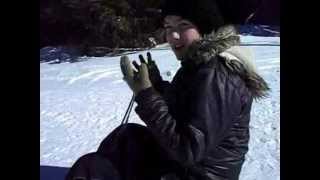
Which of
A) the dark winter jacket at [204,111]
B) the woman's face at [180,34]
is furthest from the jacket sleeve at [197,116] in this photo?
the woman's face at [180,34]

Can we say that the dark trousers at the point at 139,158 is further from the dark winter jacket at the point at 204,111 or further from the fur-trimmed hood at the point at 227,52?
the fur-trimmed hood at the point at 227,52

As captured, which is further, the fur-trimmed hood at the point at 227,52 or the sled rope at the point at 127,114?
the sled rope at the point at 127,114

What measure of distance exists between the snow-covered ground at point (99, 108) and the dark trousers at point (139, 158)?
85mm

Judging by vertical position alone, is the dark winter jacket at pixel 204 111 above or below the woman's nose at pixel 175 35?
below

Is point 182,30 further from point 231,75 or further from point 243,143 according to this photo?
point 243,143

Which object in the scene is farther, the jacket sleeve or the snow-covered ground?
the snow-covered ground

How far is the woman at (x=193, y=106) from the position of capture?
83.1 inches

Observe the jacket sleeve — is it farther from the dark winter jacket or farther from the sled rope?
the sled rope

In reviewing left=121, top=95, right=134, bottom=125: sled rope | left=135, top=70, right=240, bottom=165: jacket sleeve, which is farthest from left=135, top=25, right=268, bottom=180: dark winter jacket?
left=121, top=95, right=134, bottom=125: sled rope

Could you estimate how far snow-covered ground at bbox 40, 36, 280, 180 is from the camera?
7.35 ft

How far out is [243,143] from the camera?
7.23 ft

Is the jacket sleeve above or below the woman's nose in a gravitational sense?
below

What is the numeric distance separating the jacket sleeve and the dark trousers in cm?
7
